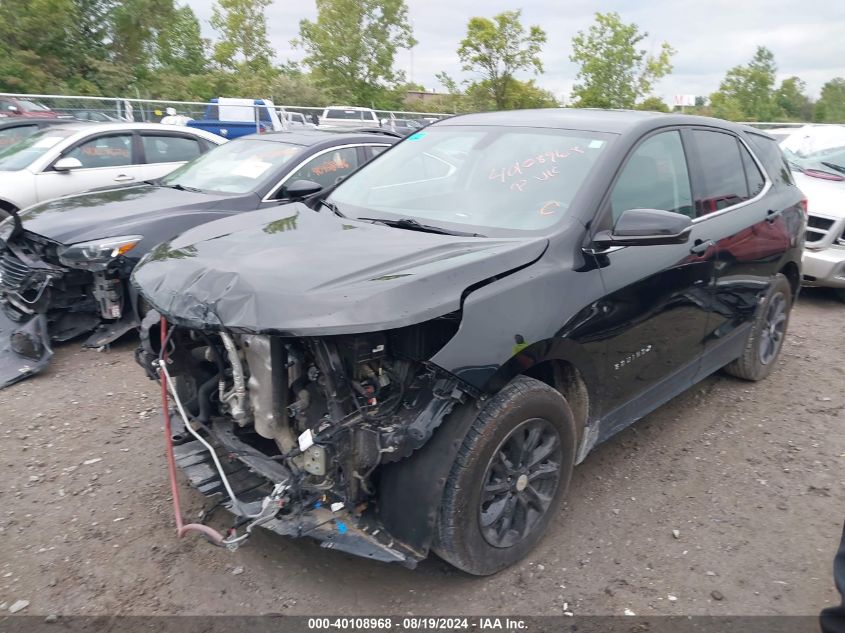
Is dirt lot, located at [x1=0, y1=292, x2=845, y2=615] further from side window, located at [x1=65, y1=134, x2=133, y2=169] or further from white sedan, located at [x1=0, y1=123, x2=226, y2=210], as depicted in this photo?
side window, located at [x1=65, y1=134, x2=133, y2=169]

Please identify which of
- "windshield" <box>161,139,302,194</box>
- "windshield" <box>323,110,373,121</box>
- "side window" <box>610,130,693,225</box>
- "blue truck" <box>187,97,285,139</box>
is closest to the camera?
"side window" <box>610,130,693,225</box>

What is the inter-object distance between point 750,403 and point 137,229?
4638 mm

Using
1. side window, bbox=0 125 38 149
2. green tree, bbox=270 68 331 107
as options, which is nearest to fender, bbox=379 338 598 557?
side window, bbox=0 125 38 149

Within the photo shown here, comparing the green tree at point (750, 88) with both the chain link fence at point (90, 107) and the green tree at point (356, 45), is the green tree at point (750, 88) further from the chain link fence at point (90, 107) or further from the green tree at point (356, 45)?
the chain link fence at point (90, 107)

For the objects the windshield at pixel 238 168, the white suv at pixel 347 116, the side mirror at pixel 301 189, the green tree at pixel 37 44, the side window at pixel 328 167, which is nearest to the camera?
the side mirror at pixel 301 189

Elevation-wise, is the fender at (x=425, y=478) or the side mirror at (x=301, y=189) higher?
the side mirror at (x=301, y=189)

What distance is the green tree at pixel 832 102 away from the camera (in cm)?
5999

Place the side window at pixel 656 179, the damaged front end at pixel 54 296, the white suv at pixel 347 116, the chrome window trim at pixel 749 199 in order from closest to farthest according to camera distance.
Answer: the side window at pixel 656 179, the chrome window trim at pixel 749 199, the damaged front end at pixel 54 296, the white suv at pixel 347 116

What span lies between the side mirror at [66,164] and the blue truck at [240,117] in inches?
405

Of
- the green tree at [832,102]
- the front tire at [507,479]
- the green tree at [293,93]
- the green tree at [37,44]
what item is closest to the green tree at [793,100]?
the green tree at [832,102]

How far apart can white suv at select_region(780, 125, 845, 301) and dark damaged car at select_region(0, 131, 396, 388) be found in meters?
5.34

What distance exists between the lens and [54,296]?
205 inches

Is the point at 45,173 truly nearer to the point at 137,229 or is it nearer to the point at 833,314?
the point at 137,229

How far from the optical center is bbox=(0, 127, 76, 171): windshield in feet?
25.9
